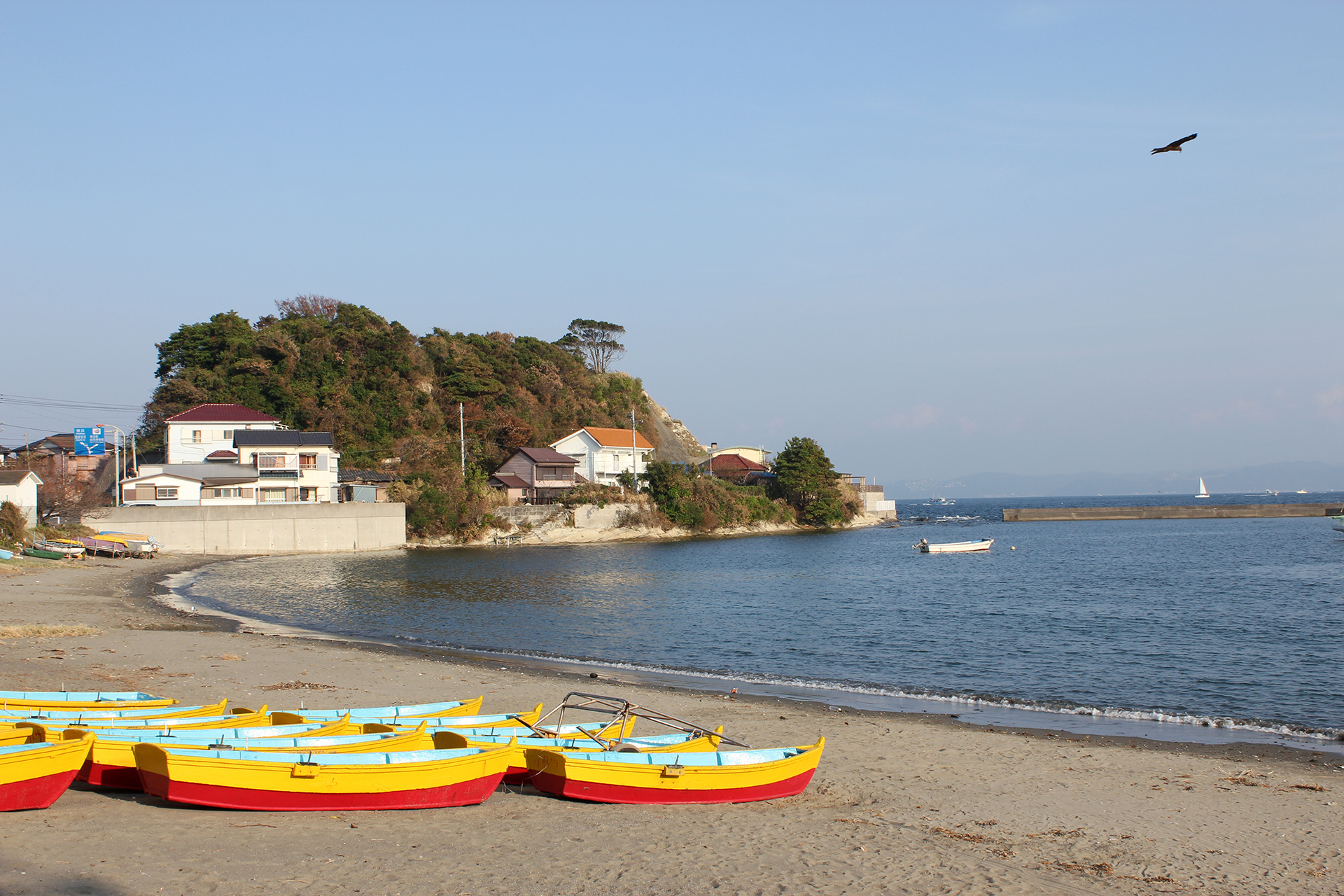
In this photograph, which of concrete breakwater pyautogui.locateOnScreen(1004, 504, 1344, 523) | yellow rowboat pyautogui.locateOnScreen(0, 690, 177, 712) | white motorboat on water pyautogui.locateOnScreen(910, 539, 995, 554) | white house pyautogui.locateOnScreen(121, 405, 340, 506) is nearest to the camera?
yellow rowboat pyautogui.locateOnScreen(0, 690, 177, 712)

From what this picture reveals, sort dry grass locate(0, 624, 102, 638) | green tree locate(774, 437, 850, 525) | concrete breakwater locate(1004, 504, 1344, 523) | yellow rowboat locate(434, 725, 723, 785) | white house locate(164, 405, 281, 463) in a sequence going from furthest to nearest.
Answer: concrete breakwater locate(1004, 504, 1344, 523)
green tree locate(774, 437, 850, 525)
white house locate(164, 405, 281, 463)
dry grass locate(0, 624, 102, 638)
yellow rowboat locate(434, 725, 723, 785)

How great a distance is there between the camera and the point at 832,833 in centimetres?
915

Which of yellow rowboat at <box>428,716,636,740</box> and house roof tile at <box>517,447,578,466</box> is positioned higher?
house roof tile at <box>517,447,578,466</box>

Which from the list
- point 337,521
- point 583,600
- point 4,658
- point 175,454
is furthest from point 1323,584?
point 175,454

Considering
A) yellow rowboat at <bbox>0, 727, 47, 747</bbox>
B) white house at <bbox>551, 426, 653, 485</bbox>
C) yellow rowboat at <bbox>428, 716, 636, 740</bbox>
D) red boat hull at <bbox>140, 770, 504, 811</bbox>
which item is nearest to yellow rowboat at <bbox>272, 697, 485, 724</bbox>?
yellow rowboat at <bbox>428, 716, 636, 740</bbox>

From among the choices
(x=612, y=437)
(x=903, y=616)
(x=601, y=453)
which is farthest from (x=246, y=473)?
(x=903, y=616)

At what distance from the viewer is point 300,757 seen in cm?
872

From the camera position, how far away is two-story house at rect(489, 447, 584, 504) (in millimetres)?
73938

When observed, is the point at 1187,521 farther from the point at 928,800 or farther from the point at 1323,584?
the point at 928,800

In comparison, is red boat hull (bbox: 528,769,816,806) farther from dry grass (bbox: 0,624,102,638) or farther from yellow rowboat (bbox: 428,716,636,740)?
dry grass (bbox: 0,624,102,638)

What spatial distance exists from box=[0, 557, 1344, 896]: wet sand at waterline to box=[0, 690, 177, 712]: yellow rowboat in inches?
98.2

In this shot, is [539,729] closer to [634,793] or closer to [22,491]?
[634,793]

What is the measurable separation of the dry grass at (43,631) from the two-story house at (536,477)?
51173 mm

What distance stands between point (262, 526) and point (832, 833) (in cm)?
5236
